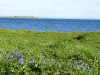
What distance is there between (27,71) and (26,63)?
453 mm

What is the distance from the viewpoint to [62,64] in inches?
379

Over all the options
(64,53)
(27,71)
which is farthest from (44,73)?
(64,53)

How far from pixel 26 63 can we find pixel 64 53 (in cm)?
468

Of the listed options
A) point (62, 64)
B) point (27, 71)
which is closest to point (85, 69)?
point (62, 64)

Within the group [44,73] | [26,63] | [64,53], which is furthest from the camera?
[64,53]

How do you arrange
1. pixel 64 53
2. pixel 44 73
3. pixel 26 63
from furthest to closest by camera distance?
pixel 64 53 → pixel 26 63 → pixel 44 73

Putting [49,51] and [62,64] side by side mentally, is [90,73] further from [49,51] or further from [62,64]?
[49,51]

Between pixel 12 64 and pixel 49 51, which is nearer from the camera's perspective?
pixel 12 64

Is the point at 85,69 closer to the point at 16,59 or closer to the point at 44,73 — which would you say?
the point at 44,73

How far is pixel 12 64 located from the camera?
9211 mm

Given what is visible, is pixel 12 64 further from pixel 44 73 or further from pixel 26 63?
pixel 44 73

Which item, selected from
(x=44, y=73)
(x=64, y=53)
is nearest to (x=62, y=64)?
(x=44, y=73)

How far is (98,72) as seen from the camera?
9.49 meters

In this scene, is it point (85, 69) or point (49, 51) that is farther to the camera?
point (49, 51)
